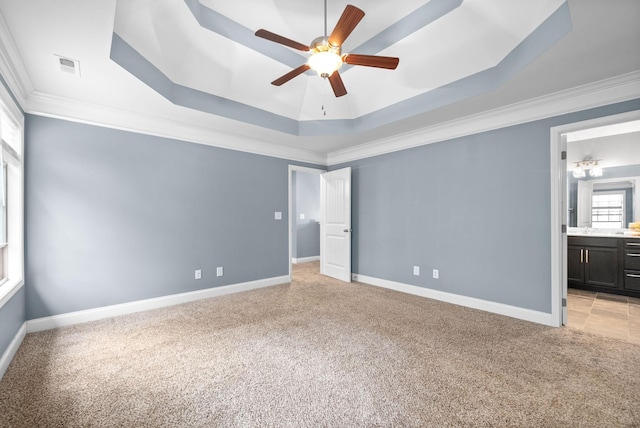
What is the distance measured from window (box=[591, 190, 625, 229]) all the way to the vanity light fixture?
1.19ft

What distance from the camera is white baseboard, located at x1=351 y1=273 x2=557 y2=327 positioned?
2977mm

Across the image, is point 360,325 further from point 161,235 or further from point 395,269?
point 161,235

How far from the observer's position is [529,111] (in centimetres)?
305

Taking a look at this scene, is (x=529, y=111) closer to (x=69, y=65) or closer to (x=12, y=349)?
(x=69, y=65)

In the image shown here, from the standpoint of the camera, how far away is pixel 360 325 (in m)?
2.91

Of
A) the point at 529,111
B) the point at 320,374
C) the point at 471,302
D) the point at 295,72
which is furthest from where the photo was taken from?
the point at 471,302

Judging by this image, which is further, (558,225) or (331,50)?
(558,225)

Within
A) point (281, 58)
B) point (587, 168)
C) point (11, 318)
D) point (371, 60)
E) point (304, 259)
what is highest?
point (281, 58)

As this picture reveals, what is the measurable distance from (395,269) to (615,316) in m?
2.52

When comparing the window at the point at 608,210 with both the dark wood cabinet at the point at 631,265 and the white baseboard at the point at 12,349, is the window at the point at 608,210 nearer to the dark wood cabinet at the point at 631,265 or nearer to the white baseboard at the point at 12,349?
the dark wood cabinet at the point at 631,265

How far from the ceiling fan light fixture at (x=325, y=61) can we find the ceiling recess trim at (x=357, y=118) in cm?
124

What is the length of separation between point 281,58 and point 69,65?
195cm

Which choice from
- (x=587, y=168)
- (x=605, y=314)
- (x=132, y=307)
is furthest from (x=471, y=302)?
(x=132, y=307)

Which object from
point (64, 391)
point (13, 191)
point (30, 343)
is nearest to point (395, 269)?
point (64, 391)
